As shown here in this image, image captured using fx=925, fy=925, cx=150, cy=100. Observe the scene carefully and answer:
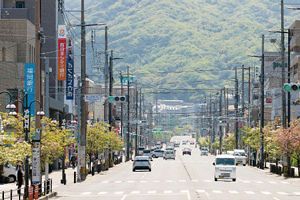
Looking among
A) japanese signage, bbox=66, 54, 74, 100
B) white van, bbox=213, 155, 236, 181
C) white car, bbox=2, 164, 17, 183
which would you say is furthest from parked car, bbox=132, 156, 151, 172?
white van, bbox=213, 155, 236, 181

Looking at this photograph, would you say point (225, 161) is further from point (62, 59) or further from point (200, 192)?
point (62, 59)

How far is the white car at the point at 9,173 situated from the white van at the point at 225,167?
1621cm

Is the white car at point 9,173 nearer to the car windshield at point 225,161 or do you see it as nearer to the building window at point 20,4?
the car windshield at point 225,161

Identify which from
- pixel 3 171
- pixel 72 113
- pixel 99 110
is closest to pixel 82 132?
pixel 3 171

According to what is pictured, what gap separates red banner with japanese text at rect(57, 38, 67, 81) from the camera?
96.3 m

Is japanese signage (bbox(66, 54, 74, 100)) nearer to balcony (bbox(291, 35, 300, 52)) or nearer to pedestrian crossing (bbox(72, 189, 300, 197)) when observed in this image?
balcony (bbox(291, 35, 300, 52))

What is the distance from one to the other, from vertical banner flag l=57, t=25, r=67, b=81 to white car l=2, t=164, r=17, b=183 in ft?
79.8

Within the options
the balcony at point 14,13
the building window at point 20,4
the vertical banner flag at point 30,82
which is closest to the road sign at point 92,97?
the vertical banner flag at point 30,82

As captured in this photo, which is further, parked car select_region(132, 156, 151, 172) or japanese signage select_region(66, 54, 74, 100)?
japanese signage select_region(66, 54, 74, 100)

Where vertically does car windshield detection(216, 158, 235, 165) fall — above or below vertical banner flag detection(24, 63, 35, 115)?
below

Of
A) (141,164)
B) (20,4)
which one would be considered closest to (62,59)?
(20,4)

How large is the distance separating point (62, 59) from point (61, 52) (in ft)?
9.06

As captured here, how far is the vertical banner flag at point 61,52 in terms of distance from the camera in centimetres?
9616

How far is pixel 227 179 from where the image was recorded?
73500 mm
